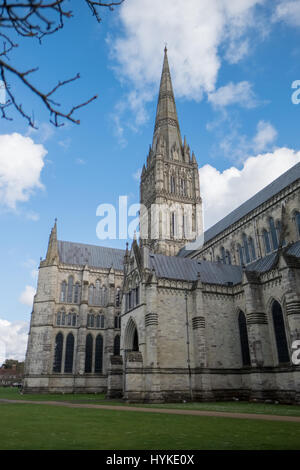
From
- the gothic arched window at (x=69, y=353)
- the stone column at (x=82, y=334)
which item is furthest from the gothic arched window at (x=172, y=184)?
the gothic arched window at (x=69, y=353)

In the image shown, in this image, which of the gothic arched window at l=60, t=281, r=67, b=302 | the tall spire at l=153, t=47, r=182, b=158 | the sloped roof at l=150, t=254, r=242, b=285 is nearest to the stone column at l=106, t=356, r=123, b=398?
the sloped roof at l=150, t=254, r=242, b=285

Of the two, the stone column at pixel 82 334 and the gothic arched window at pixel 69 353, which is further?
the gothic arched window at pixel 69 353

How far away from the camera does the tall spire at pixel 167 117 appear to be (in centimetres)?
6362

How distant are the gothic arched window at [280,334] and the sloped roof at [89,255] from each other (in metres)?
33.3

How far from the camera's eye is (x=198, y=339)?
2752 cm

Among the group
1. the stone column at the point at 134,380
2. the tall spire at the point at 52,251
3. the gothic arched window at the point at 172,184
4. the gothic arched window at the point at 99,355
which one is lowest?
the stone column at the point at 134,380

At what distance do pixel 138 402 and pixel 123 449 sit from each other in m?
19.1

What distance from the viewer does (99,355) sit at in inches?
1911

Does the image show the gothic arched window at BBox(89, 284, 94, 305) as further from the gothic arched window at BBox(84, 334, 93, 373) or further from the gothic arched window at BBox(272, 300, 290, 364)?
the gothic arched window at BBox(272, 300, 290, 364)

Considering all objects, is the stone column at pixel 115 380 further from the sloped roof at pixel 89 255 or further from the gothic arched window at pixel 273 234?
the sloped roof at pixel 89 255

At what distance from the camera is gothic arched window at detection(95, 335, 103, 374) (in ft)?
156

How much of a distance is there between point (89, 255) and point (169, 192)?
17.2m

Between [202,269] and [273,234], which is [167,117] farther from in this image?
[202,269]

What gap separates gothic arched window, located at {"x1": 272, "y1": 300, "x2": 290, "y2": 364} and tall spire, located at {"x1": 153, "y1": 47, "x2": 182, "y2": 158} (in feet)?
138
